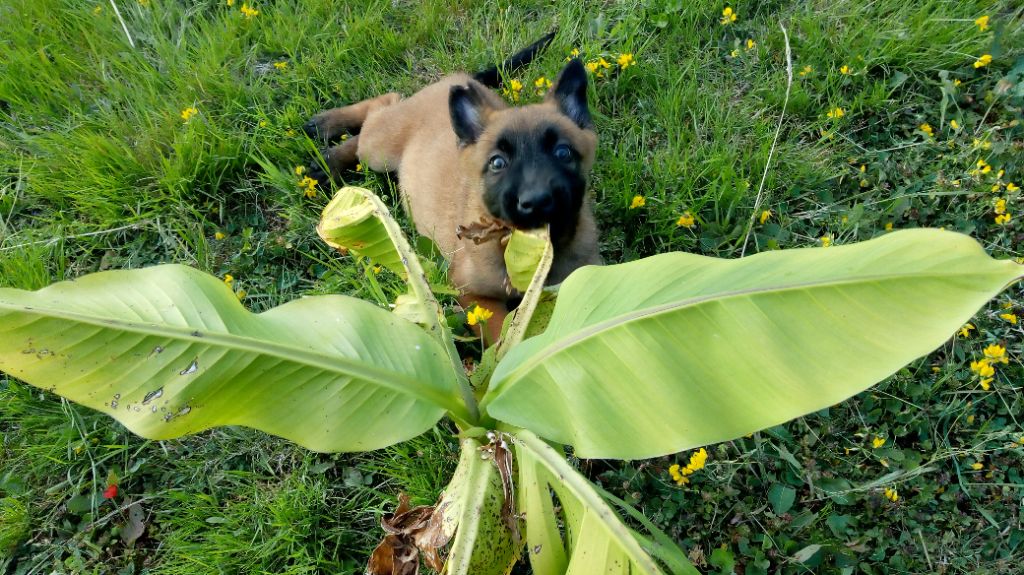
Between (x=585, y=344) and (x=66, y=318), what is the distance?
4.10ft

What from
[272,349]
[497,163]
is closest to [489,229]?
[497,163]

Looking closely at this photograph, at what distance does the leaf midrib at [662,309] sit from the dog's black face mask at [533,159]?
793 mm

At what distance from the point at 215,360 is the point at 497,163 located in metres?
1.48

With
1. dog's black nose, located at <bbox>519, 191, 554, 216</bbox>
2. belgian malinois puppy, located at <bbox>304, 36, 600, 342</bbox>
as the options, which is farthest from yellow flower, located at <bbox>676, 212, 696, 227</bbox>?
A: dog's black nose, located at <bbox>519, 191, 554, 216</bbox>

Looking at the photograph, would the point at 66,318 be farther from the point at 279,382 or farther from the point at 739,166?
the point at 739,166

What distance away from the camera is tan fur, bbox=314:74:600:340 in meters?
2.81

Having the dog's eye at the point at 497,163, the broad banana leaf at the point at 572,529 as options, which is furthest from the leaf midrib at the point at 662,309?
the dog's eye at the point at 497,163

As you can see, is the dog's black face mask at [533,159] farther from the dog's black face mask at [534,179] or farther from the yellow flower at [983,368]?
the yellow flower at [983,368]

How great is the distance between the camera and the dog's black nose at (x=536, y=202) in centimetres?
238

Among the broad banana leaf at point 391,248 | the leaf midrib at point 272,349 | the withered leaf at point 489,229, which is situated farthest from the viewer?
the withered leaf at point 489,229

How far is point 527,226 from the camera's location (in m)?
2.46

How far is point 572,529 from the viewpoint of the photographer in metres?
1.69

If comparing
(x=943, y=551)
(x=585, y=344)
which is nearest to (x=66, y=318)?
(x=585, y=344)

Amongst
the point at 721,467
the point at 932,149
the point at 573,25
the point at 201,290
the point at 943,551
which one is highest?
the point at 573,25
